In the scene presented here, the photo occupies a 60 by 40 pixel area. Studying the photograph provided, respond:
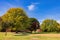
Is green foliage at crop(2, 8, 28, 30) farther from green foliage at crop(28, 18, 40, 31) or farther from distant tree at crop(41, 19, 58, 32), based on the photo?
distant tree at crop(41, 19, 58, 32)

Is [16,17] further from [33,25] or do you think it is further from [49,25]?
[49,25]

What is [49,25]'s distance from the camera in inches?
3745

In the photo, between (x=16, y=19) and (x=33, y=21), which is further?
(x=33, y=21)

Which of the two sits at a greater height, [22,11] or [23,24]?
[22,11]

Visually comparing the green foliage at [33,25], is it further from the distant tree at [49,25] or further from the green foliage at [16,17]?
the green foliage at [16,17]

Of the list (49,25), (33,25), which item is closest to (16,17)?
(33,25)

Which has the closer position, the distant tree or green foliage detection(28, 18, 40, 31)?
the distant tree

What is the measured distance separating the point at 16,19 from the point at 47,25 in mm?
39275

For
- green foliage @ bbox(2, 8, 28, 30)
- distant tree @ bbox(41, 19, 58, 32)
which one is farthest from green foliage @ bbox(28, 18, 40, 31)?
green foliage @ bbox(2, 8, 28, 30)

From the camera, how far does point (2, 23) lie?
60750 millimetres

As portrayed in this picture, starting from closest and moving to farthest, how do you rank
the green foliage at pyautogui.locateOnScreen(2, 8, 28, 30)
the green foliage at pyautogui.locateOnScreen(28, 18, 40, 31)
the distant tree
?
the green foliage at pyautogui.locateOnScreen(2, 8, 28, 30) < the distant tree < the green foliage at pyautogui.locateOnScreen(28, 18, 40, 31)

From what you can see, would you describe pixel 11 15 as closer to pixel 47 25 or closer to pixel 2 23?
pixel 2 23

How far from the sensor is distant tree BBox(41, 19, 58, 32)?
303 ft

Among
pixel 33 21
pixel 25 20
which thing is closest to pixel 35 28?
pixel 33 21
